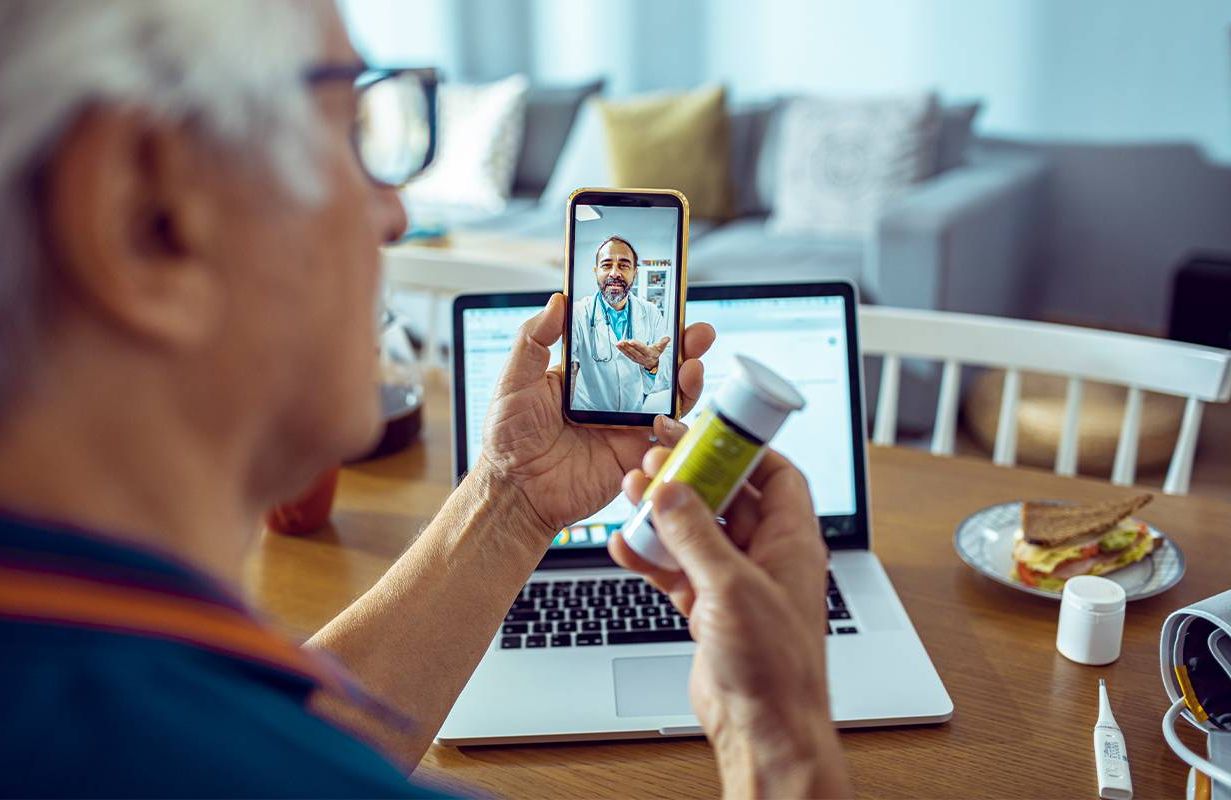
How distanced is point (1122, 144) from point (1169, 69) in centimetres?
26

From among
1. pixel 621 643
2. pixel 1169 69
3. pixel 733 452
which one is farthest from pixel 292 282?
pixel 1169 69

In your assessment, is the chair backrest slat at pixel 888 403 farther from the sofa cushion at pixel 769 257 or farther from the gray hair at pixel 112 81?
the sofa cushion at pixel 769 257

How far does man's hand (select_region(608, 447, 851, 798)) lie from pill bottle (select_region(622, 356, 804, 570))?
0.06 feet

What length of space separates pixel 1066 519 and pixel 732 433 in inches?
22.6

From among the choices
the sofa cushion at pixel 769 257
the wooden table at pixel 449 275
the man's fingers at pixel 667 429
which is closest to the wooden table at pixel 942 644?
the man's fingers at pixel 667 429

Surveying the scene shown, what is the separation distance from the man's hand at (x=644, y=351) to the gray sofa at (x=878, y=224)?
1477 mm

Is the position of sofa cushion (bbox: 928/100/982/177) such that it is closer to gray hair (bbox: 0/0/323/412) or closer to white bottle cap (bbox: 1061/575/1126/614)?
white bottle cap (bbox: 1061/575/1126/614)

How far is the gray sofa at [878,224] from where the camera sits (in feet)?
9.21

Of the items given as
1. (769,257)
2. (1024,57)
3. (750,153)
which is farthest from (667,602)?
(1024,57)

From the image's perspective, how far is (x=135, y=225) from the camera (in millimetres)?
398

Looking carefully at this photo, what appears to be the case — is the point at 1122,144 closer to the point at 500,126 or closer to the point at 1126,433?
the point at 500,126

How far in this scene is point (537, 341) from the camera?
928 mm

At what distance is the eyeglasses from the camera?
1.72ft

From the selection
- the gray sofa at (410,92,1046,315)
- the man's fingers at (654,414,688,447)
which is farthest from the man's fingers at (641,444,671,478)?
the gray sofa at (410,92,1046,315)
